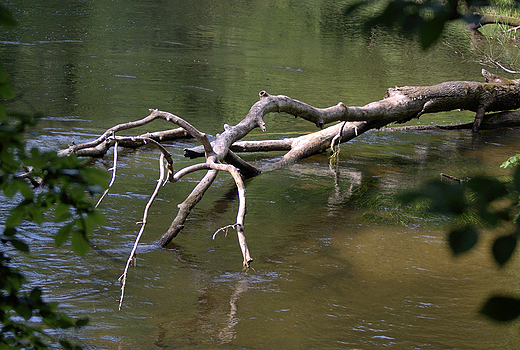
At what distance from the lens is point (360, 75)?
54.2ft

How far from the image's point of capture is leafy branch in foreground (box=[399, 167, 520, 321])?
0.97m

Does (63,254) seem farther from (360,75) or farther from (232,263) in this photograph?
(360,75)

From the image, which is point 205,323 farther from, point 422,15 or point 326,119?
point 326,119

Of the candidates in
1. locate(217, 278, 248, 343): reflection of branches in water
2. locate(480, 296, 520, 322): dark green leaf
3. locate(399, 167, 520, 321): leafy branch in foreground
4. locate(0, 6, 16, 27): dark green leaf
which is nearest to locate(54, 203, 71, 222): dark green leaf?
locate(0, 6, 16, 27): dark green leaf

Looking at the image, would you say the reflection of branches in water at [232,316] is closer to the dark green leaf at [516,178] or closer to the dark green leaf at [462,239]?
the dark green leaf at [462,239]

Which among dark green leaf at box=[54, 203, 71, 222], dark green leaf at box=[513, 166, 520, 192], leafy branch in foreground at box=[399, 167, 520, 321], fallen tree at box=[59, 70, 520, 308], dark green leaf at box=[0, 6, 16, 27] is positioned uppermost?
dark green leaf at box=[0, 6, 16, 27]

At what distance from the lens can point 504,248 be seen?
0.98 metres

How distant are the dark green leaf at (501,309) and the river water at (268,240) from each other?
0.06 ft

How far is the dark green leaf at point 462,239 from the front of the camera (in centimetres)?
97

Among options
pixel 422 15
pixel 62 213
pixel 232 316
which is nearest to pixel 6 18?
pixel 62 213

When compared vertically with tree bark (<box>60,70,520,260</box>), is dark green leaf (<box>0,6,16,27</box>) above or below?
above

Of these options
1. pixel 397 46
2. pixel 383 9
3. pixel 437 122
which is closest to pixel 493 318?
pixel 383 9

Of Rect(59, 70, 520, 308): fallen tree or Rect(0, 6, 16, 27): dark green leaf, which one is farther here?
Rect(59, 70, 520, 308): fallen tree

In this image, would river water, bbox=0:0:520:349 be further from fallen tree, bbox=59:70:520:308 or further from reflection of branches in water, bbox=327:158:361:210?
fallen tree, bbox=59:70:520:308
